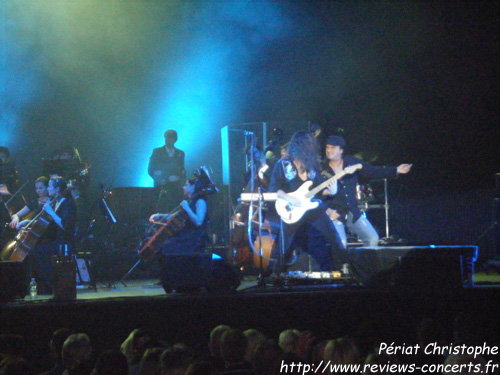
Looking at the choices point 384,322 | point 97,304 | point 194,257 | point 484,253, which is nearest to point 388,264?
point 384,322

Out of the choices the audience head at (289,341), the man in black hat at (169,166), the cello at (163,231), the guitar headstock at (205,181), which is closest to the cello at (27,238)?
the cello at (163,231)

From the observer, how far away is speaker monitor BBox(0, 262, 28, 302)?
6.69m

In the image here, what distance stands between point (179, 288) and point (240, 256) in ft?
7.06

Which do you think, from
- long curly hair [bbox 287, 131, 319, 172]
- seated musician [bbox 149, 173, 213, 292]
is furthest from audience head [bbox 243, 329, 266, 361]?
seated musician [bbox 149, 173, 213, 292]

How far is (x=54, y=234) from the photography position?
9211mm

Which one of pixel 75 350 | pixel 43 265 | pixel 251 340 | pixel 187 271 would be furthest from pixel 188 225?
pixel 75 350

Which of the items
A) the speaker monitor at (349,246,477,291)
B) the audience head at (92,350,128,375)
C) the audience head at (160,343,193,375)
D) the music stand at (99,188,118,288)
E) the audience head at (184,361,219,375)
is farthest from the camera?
the music stand at (99,188,118,288)

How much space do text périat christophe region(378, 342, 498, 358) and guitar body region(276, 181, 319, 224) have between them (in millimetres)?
2381

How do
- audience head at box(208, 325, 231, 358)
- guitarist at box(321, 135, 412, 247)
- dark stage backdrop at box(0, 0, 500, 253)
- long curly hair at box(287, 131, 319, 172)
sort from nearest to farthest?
audience head at box(208, 325, 231, 358), long curly hair at box(287, 131, 319, 172), guitarist at box(321, 135, 412, 247), dark stage backdrop at box(0, 0, 500, 253)

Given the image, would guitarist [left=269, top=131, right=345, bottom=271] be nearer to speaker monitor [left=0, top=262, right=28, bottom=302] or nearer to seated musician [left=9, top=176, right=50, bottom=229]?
speaker monitor [left=0, top=262, right=28, bottom=302]

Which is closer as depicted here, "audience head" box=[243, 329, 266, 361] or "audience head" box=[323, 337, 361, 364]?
"audience head" box=[323, 337, 361, 364]

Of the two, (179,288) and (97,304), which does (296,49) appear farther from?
(97,304)

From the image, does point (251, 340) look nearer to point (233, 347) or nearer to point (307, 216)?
point (233, 347)

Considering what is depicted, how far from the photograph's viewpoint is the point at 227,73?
1314cm
